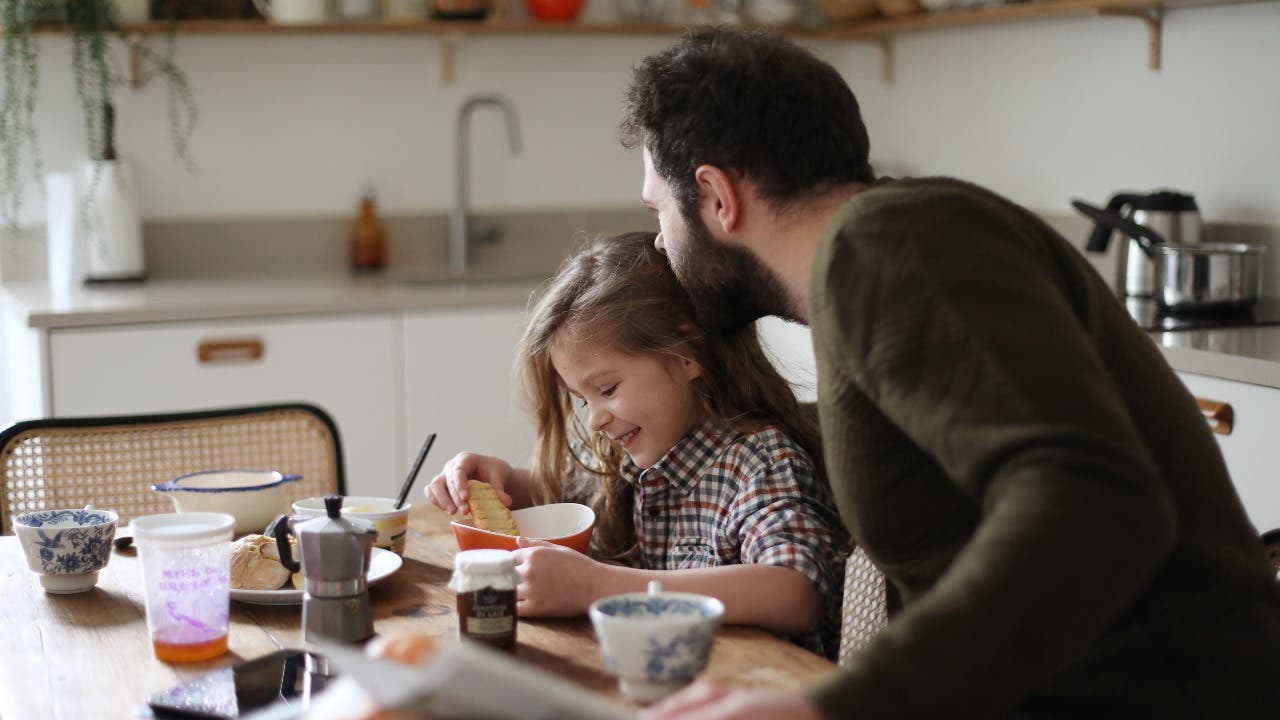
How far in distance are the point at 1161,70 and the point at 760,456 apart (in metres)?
1.91

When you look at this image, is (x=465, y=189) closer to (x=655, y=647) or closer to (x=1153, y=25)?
(x=1153, y=25)

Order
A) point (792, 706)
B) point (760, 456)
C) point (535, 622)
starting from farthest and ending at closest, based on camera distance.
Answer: point (760, 456) < point (535, 622) < point (792, 706)

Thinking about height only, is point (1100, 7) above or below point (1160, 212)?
above

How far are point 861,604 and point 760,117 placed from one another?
724mm

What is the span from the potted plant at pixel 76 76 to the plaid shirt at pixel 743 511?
2225 mm

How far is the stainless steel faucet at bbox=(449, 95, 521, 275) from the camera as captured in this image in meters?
3.90

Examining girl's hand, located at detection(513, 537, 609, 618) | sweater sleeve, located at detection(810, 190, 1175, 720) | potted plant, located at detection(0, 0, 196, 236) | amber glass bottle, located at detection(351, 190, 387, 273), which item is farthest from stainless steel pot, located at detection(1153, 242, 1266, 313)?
potted plant, located at detection(0, 0, 196, 236)

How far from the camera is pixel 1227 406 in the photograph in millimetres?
2240

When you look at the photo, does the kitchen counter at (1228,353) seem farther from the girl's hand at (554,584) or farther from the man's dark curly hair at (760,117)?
the girl's hand at (554,584)

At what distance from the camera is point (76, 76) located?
3.49m

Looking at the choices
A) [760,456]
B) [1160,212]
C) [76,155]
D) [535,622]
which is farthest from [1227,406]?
[76,155]

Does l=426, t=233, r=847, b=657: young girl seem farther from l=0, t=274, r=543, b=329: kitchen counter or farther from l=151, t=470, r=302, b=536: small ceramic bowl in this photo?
l=0, t=274, r=543, b=329: kitchen counter

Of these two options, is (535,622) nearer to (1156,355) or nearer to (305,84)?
(1156,355)

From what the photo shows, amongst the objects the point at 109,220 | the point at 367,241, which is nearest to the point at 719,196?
the point at 109,220
